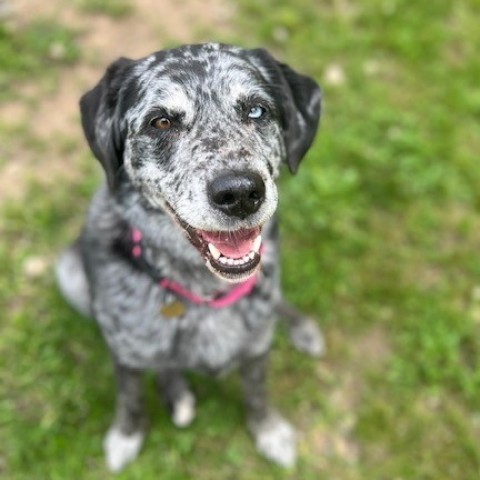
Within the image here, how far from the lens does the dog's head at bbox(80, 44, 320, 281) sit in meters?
2.52

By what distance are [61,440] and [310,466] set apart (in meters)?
1.55

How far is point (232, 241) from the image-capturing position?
270 cm

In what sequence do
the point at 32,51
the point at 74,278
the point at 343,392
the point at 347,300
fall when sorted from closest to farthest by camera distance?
the point at 74,278
the point at 343,392
the point at 347,300
the point at 32,51

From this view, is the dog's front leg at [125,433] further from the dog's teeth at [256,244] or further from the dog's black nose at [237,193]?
the dog's black nose at [237,193]

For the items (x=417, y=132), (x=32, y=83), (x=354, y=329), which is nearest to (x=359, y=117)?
(x=417, y=132)

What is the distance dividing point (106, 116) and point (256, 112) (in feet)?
2.28

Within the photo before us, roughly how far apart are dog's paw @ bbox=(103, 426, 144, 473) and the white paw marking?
0.75 m

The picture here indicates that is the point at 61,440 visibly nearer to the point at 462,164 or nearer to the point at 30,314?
the point at 30,314

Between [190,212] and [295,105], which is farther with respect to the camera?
[295,105]

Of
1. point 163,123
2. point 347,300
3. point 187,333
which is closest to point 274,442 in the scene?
point 187,333

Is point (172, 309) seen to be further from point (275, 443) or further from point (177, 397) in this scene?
point (275, 443)

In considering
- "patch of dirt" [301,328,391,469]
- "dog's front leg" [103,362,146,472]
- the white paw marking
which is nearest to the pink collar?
"dog's front leg" [103,362,146,472]

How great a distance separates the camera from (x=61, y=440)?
3840 mm

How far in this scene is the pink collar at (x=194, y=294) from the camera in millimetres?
3148
